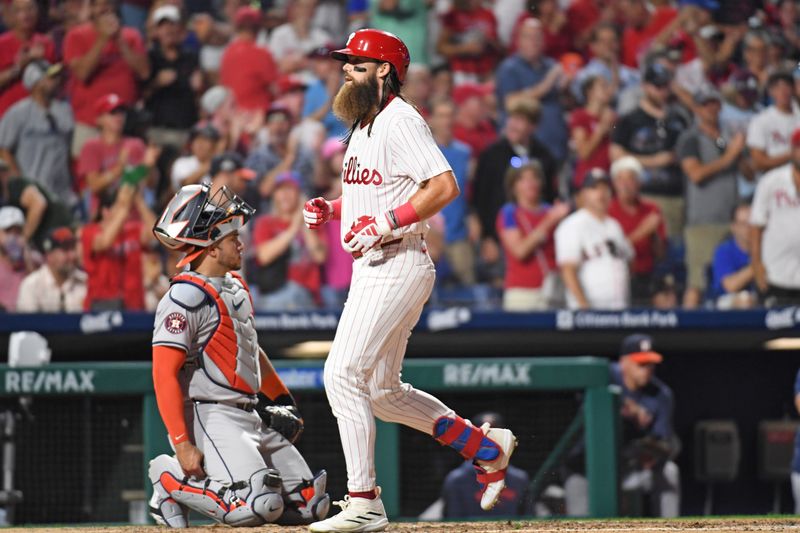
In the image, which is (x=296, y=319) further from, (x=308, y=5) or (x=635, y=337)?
(x=308, y=5)

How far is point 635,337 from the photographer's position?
7.69 m

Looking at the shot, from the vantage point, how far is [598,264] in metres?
8.15

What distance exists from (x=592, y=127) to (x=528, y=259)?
118 cm

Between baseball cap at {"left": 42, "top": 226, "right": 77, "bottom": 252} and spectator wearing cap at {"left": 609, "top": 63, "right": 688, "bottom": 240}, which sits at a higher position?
spectator wearing cap at {"left": 609, "top": 63, "right": 688, "bottom": 240}

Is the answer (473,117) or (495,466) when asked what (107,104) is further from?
(495,466)

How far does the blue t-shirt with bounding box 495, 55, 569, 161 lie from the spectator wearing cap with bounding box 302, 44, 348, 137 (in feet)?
3.77

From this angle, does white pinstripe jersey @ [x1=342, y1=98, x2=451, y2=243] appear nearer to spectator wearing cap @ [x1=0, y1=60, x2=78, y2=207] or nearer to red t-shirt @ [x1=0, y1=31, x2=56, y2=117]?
spectator wearing cap @ [x1=0, y1=60, x2=78, y2=207]

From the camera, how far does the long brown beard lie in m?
4.25

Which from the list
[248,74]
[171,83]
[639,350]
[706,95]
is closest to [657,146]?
[706,95]

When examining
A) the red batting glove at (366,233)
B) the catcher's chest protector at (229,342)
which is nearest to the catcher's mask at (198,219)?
the catcher's chest protector at (229,342)

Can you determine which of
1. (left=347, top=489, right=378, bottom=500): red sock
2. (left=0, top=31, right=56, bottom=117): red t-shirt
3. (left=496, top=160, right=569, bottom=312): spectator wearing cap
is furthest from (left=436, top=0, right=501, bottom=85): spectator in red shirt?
(left=347, top=489, right=378, bottom=500): red sock

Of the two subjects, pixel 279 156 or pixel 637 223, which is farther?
pixel 279 156

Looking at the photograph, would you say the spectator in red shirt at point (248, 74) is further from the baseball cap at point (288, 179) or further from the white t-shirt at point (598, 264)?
the white t-shirt at point (598, 264)

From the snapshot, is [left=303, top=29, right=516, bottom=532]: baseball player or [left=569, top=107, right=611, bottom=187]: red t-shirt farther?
[left=569, top=107, right=611, bottom=187]: red t-shirt
